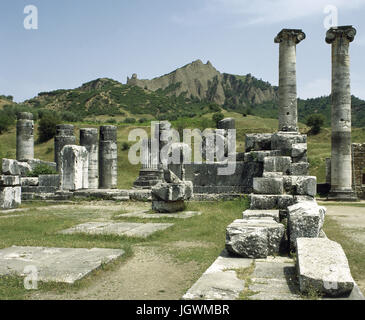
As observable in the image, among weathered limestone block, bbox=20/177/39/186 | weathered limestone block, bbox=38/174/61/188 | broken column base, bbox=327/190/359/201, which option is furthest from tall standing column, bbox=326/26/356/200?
weathered limestone block, bbox=20/177/39/186

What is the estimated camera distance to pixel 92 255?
604 centimetres

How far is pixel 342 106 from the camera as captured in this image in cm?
2105

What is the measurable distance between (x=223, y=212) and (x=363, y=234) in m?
3.79

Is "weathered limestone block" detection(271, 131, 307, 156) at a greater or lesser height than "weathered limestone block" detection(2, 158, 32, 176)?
greater

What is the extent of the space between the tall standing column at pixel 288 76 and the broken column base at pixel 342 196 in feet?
18.3

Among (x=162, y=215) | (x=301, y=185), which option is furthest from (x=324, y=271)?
(x=162, y=215)

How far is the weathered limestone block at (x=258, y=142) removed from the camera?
13602mm

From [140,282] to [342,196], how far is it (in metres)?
18.0

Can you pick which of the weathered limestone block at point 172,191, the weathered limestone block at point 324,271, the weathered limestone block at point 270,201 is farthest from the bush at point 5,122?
the weathered limestone block at point 324,271

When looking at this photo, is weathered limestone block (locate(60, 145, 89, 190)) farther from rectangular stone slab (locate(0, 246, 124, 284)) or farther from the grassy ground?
rectangular stone slab (locate(0, 246, 124, 284))

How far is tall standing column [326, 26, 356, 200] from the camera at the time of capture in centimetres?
2094

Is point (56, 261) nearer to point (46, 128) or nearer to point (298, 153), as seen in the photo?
point (298, 153)

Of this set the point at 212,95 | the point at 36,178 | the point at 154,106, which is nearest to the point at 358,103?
the point at 154,106

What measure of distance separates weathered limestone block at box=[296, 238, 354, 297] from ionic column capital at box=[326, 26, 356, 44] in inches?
757
